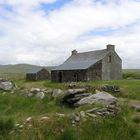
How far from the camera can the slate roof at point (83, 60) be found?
5579 cm

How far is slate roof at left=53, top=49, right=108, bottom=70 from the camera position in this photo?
55787mm

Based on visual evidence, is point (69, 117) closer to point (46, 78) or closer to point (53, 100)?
point (53, 100)

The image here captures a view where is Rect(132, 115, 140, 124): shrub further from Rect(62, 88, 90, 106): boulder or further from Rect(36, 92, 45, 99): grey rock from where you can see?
Rect(36, 92, 45, 99): grey rock

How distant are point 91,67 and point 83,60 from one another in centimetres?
589

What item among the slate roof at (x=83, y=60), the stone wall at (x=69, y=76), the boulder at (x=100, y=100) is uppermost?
the slate roof at (x=83, y=60)

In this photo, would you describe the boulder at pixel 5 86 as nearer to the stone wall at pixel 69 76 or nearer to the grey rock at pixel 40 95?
the grey rock at pixel 40 95

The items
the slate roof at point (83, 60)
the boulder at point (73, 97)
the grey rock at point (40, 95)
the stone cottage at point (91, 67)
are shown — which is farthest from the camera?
the slate roof at point (83, 60)

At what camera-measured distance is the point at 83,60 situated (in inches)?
2366

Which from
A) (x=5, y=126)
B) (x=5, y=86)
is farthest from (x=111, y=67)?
(x=5, y=126)

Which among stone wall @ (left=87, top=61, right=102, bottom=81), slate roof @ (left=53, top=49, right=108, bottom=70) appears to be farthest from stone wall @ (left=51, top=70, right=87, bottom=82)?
stone wall @ (left=87, top=61, right=102, bottom=81)

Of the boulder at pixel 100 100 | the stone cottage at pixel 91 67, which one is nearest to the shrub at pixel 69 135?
the boulder at pixel 100 100

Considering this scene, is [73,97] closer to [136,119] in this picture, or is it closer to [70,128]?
[136,119]

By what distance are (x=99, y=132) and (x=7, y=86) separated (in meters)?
13.7

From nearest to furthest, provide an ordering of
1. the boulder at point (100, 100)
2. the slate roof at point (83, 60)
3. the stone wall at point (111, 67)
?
the boulder at point (100, 100), the slate roof at point (83, 60), the stone wall at point (111, 67)
